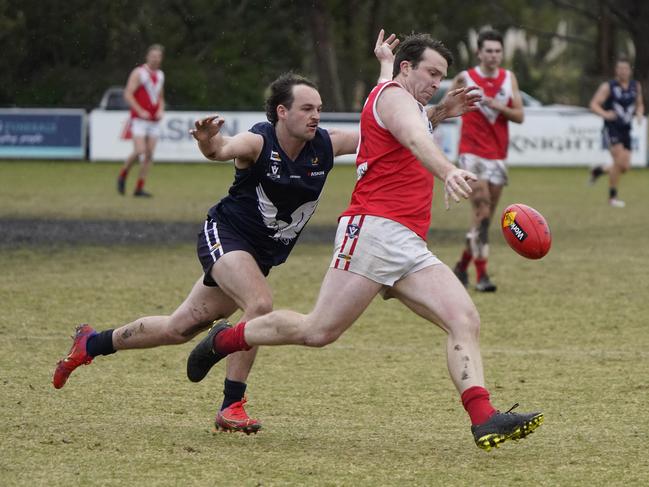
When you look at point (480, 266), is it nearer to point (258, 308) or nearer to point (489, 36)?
point (489, 36)

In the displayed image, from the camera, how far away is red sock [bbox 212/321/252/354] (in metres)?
6.62

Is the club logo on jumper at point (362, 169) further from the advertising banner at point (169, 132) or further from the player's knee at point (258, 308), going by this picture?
the advertising banner at point (169, 132)

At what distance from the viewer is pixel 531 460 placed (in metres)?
6.16

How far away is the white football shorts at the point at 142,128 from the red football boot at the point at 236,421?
597 inches

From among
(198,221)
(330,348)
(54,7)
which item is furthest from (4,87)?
(330,348)

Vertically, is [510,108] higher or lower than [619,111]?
higher

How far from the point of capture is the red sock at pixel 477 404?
607cm

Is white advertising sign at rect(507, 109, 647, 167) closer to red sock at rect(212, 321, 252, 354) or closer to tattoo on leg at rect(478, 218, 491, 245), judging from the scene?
tattoo on leg at rect(478, 218, 491, 245)

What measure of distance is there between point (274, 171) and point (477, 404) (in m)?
1.60

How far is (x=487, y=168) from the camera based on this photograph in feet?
40.4

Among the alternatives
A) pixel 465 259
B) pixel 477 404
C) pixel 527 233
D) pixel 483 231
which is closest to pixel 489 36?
pixel 483 231

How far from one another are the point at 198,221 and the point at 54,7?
8455mm

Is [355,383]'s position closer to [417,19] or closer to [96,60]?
[96,60]

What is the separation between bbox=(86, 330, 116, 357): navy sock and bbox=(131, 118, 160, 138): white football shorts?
48.0ft
